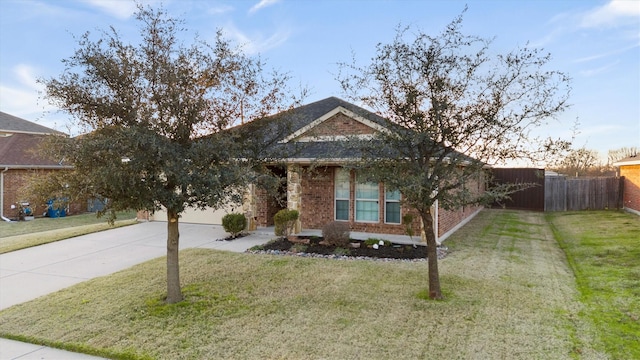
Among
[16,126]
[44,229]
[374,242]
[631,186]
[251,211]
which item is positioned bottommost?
[44,229]

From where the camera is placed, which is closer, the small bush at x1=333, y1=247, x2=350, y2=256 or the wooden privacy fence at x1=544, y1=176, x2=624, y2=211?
the small bush at x1=333, y1=247, x2=350, y2=256

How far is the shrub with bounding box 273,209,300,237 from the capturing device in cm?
1172

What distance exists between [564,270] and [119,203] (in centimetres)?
928

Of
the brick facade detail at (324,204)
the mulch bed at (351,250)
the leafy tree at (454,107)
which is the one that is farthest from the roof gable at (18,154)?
the leafy tree at (454,107)

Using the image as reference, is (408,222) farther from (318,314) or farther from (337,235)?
(318,314)

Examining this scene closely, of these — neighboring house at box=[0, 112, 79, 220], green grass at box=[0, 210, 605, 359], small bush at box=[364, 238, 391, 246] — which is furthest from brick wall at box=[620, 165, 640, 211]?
neighboring house at box=[0, 112, 79, 220]

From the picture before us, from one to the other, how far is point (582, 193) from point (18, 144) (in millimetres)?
31393

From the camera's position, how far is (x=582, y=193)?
19.7 m

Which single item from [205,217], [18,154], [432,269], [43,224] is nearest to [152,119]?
[432,269]

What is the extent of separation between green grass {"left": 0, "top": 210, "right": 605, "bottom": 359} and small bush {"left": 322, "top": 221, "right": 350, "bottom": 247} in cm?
159

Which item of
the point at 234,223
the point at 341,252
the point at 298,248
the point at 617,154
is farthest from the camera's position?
the point at 617,154

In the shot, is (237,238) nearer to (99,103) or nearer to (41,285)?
(41,285)

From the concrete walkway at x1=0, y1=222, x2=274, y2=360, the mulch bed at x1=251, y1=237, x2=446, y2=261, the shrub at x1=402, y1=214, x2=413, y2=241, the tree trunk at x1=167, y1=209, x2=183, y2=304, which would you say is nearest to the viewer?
the tree trunk at x1=167, y1=209, x2=183, y2=304

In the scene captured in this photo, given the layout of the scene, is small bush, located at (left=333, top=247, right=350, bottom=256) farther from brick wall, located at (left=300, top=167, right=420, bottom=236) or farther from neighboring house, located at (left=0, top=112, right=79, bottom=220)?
neighboring house, located at (left=0, top=112, right=79, bottom=220)
